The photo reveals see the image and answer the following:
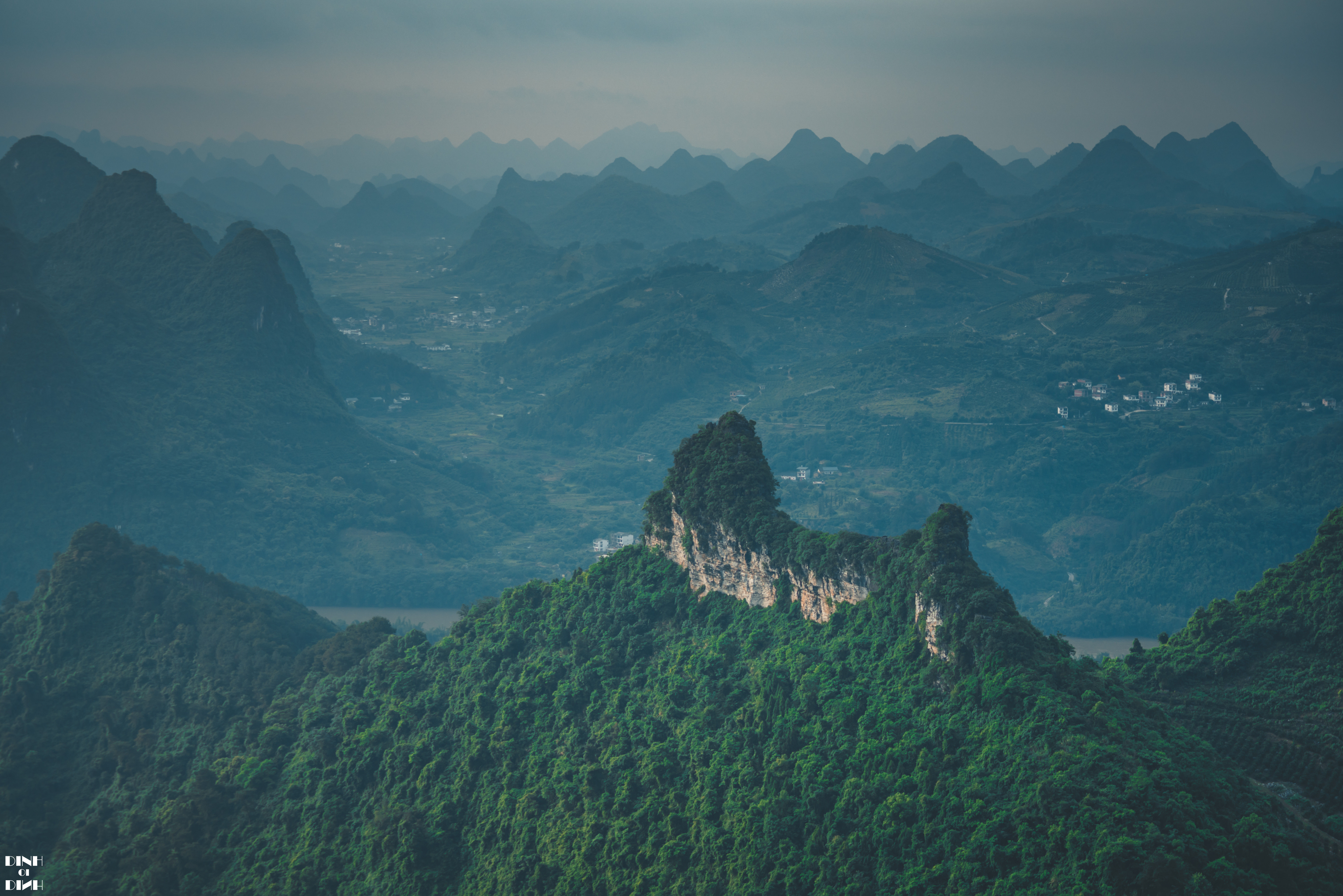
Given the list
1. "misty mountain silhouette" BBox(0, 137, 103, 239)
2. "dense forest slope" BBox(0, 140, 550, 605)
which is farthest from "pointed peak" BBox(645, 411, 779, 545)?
"misty mountain silhouette" BBox(0, 137, 103, 239)

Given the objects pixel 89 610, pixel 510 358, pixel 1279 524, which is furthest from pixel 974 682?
pixel 510 358

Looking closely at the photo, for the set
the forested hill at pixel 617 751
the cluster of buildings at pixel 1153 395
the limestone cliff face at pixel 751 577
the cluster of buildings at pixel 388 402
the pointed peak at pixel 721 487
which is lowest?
the forested hill at pixel 617 751

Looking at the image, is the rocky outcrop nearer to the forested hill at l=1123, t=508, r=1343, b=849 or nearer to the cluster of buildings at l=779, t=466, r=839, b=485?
the forested hill at l=1123, t=508, r=1343, b=849

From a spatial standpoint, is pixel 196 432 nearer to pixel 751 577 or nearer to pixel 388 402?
pixel 388 402

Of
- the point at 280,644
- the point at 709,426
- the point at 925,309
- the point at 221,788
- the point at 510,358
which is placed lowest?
the point at 221,788

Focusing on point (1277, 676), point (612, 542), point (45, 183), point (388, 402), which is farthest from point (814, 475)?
point (45, 183)

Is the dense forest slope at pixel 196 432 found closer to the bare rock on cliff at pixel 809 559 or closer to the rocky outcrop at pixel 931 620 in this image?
the bare rock on cliff at pixel 809 559

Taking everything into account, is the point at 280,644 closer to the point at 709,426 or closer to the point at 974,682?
the point at 709,426

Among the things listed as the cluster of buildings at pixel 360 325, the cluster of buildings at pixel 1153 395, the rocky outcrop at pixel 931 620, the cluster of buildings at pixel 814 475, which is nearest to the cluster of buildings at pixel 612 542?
the cluster of buildings at pixel 814 475
